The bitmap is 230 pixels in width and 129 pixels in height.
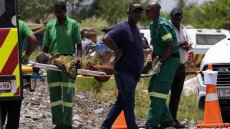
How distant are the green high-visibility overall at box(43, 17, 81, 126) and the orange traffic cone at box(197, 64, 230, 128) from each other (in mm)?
2003

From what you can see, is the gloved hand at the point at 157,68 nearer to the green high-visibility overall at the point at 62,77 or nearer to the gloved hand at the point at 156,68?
the gloved hand at the point at 156,68

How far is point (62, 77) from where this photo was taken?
9.40 metres

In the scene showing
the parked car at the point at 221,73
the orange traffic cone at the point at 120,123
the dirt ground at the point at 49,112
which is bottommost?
the dirt ground at the point at 49,112

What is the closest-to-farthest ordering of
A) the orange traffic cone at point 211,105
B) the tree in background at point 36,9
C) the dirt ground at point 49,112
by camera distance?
1. the orange traffic cone at point 211,105
2. the dirt ground at point 49,112
3. the tree in background at point 36,9

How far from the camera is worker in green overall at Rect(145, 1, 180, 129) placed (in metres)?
9.08

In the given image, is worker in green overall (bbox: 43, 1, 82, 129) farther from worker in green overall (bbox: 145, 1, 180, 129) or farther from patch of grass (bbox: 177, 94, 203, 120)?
patch of grass (bbox: 177, 94, 203, 120)

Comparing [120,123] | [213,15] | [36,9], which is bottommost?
[36,9]

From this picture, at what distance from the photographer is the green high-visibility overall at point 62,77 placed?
9391 millimetres

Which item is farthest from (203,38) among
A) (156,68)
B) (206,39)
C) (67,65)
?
(67,65)

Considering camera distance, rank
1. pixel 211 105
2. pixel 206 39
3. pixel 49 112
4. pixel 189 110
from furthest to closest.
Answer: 1. pixel 206 39
2. pixel 189 110
3. pixel 49 112
4. pixel 211 105

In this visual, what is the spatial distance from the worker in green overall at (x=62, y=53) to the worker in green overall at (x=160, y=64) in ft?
3.65

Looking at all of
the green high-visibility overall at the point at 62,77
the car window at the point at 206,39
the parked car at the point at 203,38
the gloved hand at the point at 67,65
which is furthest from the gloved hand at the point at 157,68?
the car window at the point at 206,39

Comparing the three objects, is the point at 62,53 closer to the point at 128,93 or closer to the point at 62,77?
the point at 62,77

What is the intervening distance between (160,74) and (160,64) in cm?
16
